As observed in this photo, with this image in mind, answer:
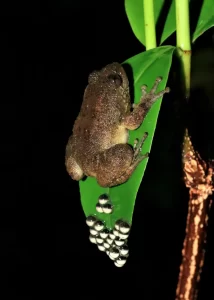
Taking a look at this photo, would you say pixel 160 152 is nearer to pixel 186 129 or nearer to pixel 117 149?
pixel 117 149

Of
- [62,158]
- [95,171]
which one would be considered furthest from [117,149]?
[62,158]

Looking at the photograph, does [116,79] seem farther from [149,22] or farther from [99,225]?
[99,225]

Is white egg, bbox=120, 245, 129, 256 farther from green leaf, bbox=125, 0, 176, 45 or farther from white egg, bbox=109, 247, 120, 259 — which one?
green leaf, bbox=125, 0, 176, 45

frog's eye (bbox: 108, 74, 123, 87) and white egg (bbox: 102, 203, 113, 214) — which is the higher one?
frog's eye (bbox: 108, 74, 123, 87)

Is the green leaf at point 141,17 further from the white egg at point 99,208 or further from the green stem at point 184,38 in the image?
the white egg at point 99,208

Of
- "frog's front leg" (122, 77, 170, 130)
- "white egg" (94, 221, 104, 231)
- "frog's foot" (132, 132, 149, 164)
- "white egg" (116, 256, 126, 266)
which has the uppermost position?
"frog's front leg" (122, 77, 170, 130)

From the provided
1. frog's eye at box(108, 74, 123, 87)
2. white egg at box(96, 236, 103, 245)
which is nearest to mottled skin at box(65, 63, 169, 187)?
frog's eye at box(108, 74, 123, 87)

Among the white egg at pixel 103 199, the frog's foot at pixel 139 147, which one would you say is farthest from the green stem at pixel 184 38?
the white egg at pixel 103 199

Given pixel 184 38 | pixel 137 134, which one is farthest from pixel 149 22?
pixel 137 134

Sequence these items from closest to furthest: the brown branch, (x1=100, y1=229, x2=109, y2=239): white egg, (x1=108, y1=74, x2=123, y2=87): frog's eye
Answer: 1. the brown branch
2. (x1=100, y1=229, x2=109, y2=239): white egg
3. (x1=108, y1=74, x2=123, y2=87): frog's eye
